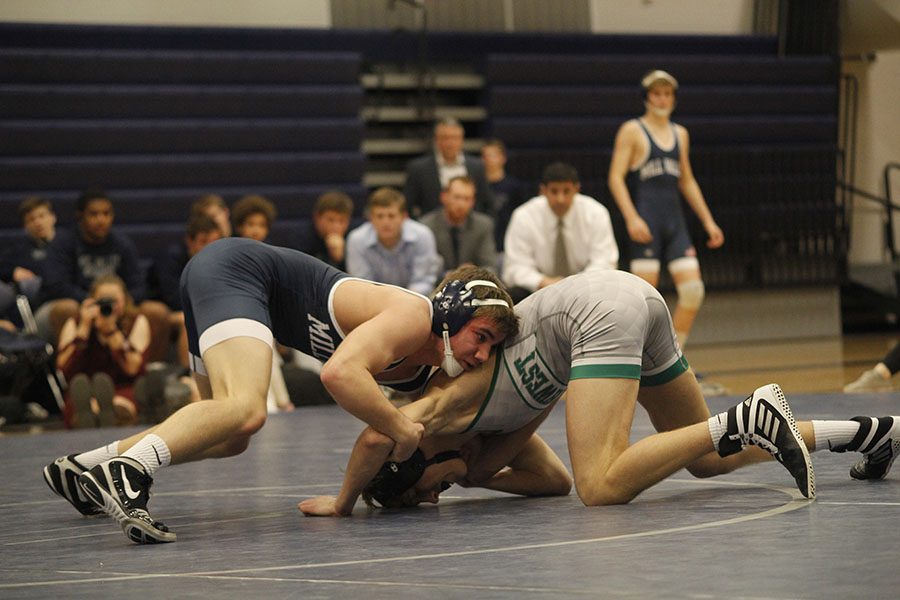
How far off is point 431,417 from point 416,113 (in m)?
6.99

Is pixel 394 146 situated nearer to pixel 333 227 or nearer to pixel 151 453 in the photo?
pixel 333 227

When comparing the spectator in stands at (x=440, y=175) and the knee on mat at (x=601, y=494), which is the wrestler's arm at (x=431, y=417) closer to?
the knee on mat at (x=601, y=494)

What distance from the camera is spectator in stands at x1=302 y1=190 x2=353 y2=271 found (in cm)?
A: 722

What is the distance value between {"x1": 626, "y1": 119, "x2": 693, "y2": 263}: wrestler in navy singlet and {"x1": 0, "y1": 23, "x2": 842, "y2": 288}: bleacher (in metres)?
2.51

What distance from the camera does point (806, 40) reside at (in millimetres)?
10852

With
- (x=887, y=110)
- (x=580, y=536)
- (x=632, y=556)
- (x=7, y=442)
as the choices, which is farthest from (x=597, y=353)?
(x=887, y=110)

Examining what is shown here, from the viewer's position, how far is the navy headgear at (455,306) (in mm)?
3068

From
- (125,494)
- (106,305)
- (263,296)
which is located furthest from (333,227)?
(125,494)

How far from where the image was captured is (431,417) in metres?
3.06

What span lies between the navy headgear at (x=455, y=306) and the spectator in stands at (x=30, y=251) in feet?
14.7

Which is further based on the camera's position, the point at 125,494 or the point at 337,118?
the point at 337,118

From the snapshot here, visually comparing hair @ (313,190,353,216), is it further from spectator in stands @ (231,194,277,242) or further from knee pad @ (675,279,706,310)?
knee pad @ (675,279,706,310)

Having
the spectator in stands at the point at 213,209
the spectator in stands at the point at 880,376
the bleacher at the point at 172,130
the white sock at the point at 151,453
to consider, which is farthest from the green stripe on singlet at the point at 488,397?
the bleacher at the point at 172,130

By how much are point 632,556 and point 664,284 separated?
7443 millimetres
